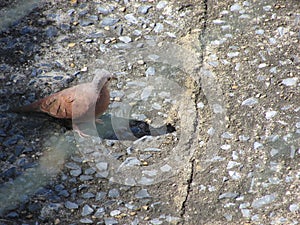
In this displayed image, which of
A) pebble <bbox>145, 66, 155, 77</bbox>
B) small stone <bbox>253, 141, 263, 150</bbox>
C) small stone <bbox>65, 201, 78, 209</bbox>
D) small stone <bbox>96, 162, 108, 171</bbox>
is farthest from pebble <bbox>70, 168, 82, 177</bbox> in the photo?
small stone <bbox>253, 141, 263, 150</bbox>

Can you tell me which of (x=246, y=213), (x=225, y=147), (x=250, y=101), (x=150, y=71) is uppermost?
(x=150, y=71)

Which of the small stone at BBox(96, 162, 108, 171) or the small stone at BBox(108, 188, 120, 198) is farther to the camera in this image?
the small stone at BBox(96, 162, 108, 171)

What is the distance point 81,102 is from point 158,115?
0.65 metres

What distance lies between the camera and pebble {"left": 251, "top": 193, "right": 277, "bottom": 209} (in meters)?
4.08

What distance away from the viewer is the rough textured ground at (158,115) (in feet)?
13.5

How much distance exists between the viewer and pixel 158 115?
472 cm

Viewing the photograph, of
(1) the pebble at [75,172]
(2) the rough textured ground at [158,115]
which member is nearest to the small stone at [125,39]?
(2) the rough textured ground at [158,115]

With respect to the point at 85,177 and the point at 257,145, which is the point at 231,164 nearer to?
the point at 257,145

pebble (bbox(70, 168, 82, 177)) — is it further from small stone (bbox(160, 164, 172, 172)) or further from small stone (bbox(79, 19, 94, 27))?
small stone (bbox(79, 19, 94, 27))

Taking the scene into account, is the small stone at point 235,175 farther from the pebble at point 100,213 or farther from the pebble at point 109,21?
the pebble at point 109,21

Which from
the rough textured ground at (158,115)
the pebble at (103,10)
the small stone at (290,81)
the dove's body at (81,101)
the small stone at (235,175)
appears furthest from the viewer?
the pebble at (103,10)

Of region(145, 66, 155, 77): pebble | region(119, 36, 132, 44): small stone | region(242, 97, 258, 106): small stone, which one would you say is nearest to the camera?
region(242, 97, 258, 106): small stone

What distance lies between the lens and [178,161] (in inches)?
173

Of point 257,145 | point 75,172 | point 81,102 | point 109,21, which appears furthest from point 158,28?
point 75,172
